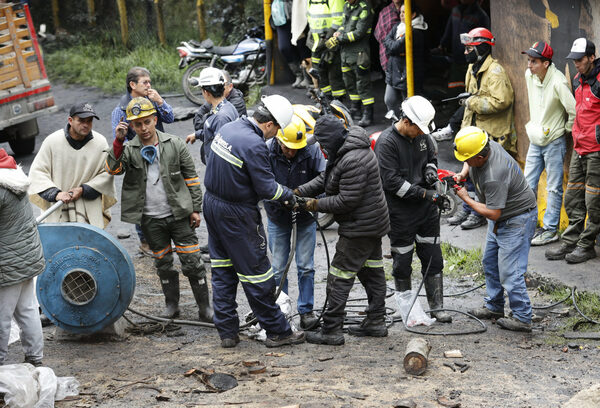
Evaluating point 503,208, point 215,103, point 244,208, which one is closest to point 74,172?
point 244,208

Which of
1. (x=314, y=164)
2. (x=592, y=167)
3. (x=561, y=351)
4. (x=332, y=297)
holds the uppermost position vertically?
(x=314, y=164)

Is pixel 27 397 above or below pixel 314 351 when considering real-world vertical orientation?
above

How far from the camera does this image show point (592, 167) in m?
7.54

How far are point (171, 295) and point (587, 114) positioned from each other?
4.37 metres

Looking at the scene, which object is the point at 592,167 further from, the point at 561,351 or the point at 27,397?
the point at 27,397

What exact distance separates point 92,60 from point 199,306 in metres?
13.0

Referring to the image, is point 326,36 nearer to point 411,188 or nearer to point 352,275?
point 411,188

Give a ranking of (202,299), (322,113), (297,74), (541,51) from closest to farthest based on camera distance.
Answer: (202,299)
(541,51)
(322,113)
(297,74)

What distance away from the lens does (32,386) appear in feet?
16.8

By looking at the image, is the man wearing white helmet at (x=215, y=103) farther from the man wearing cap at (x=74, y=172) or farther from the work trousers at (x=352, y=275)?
the work trousers at (x=352, y=275)

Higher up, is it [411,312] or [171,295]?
[171,295]

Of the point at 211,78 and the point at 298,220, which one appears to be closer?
the point at 298,220

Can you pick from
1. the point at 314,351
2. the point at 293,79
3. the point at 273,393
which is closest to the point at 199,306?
the point at 314,351

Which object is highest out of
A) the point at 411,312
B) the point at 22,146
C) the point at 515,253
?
the point at 515,253
